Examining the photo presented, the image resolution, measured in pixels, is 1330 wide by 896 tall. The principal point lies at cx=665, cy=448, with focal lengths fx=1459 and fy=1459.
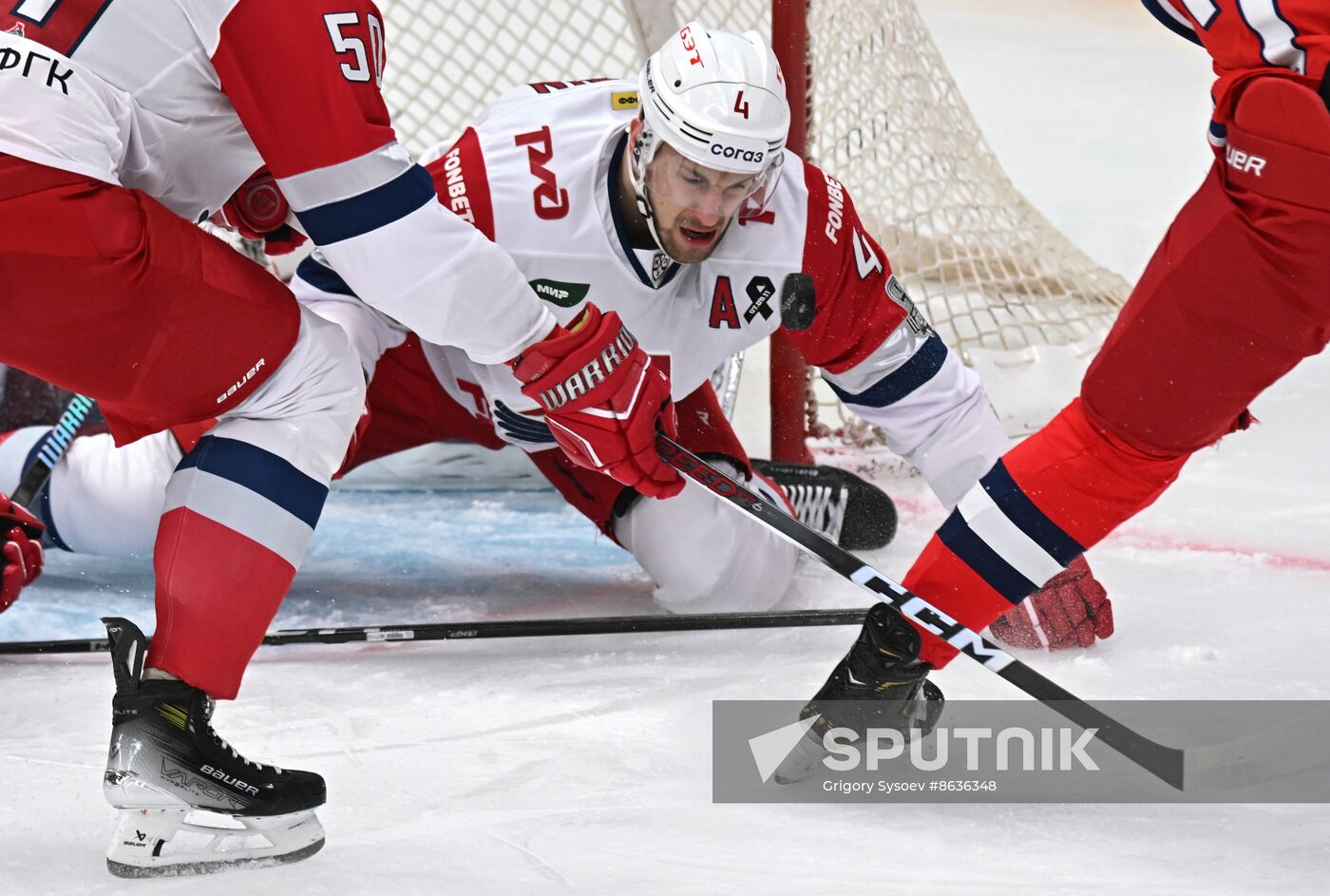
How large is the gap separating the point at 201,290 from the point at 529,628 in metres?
0.86

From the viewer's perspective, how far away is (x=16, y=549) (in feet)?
6.84

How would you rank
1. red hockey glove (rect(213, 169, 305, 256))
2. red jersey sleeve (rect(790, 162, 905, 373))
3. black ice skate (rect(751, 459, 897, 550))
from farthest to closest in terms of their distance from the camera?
black ice skate (rect(751, 459, 897, 550)), red jersey sleeve (rect(790, 162, 905, 373)), red hockey glove (rect(213, 169, 305, 256))

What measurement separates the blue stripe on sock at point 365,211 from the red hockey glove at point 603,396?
24 centimetres

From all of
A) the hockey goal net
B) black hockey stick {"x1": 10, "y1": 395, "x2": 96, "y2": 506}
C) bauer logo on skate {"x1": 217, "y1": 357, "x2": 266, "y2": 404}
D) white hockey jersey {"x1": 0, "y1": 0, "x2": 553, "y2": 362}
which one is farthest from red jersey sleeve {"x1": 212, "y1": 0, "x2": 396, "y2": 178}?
the hockey goal net

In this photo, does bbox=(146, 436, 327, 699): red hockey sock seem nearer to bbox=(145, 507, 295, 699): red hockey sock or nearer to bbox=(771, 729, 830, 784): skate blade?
bbox=(145, 507, 295, 699): red hockey sock

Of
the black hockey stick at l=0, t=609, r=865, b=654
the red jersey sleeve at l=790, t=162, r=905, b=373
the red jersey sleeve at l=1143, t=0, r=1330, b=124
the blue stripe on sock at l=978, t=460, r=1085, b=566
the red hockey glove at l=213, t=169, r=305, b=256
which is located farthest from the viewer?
the red jersey sleeve at l=790, t=162, r=905, b=373

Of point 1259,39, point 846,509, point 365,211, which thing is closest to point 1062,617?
point 846,509

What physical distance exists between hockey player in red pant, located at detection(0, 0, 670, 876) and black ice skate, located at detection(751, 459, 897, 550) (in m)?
1.26

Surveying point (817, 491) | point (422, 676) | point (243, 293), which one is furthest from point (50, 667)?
point (817, 491)

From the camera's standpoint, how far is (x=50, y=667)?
6.39ft

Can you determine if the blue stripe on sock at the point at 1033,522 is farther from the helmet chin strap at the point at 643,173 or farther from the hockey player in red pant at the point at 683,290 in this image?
the helmet chin strap at the point at 643,173

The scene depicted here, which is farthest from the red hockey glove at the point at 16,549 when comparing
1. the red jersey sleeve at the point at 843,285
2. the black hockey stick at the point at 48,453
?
the red jersey sleeve at the point at 843,285

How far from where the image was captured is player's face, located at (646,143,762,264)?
1914 millimetres

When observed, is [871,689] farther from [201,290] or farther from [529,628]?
[201,290]
